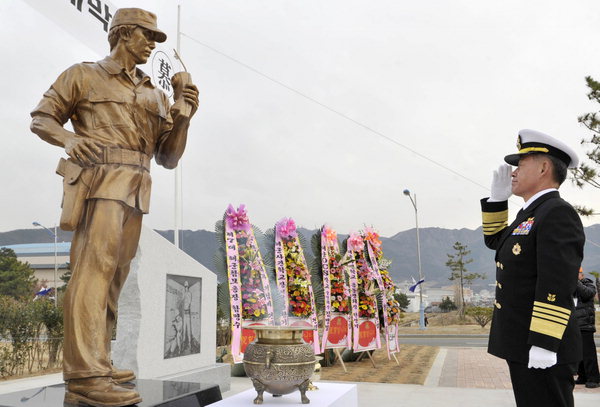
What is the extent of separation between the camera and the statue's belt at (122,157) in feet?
9.28

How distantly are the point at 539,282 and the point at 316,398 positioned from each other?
1860 mm

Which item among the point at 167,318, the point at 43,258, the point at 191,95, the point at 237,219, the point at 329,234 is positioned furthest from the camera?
the point at 43,258

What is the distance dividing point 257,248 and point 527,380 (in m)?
5.90

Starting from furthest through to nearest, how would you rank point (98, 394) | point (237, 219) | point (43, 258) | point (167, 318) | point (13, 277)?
point (43, 258)
point (13, 277)
point (237, 219)
point (167, 318)
point (98, 394)

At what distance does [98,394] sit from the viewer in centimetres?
249

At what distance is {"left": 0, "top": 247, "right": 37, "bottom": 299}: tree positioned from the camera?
3362cm

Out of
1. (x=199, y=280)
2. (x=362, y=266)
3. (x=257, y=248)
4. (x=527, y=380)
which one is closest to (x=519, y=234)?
(x=527, y=380)

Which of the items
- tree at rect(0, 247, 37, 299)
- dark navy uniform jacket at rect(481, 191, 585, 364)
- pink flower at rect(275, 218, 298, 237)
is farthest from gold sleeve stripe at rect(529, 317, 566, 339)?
tree at rect(0, 247, 37, 299)

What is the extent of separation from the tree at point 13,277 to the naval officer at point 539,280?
122ft

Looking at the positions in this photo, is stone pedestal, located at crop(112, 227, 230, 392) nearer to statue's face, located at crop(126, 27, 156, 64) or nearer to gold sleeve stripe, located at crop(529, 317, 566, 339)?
statue's face, located at crop(126, 27, 156, 64)

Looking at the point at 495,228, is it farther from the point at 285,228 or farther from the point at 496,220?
the point at 285,228

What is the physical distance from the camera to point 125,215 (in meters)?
2.88

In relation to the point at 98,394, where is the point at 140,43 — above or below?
above

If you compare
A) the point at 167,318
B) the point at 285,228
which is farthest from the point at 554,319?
the point at 285,228
